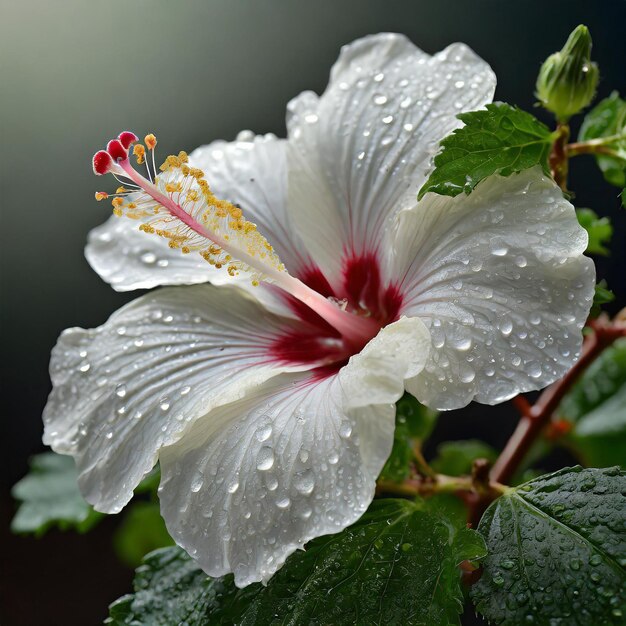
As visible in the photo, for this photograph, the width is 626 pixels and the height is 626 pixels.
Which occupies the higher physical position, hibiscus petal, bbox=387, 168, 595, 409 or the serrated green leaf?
hibiscus petal, bbox=387, 168, 595, 409

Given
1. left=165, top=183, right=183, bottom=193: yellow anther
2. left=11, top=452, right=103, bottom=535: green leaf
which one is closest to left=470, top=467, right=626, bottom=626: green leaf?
left=165, top=183, right=183, bottom=193: yellow anther

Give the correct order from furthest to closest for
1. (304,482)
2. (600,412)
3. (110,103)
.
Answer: (110,103)
(600,412)
(304,482)

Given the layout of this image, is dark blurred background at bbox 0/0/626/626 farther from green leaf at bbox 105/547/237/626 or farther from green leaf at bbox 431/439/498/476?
green leaf at bbox 105/547/237/626

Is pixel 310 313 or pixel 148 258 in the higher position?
pixel 148 258

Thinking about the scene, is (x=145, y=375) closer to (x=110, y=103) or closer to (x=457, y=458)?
(x=457, y=458)

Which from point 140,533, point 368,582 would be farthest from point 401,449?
point 140,533

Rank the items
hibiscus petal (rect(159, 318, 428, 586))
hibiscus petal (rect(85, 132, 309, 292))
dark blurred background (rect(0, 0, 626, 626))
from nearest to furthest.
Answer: hibiscus petal (rect(159, 318, 428, 586))
hibiscus petal (rect(85, 132, 309, 292))
dark blurred background (rect(0, 0, 626, 626))

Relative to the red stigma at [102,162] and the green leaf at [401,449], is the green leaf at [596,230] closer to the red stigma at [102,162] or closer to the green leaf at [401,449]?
the green leaf at [401,449]

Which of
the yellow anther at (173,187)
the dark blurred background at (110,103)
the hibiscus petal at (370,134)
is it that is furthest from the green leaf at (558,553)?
the dark blurred background at (110,103)
